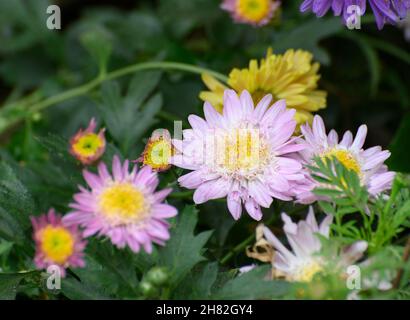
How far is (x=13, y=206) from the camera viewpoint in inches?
38.4

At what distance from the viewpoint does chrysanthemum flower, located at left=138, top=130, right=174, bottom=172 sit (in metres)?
0.91

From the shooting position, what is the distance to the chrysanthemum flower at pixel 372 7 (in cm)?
100

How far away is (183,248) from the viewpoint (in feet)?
2.85

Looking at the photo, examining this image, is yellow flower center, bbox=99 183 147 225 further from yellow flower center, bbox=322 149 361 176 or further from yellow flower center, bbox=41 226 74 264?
yellow flower center, bbox=322 149 361 176

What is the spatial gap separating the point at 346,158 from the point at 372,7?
235 millimetres

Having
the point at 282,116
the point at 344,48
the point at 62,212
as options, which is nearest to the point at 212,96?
the point at 282,116

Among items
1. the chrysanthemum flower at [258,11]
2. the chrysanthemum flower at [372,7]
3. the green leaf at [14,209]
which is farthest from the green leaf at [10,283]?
the chrysanthemum flower at [258,11]

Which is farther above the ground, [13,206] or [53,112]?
[53,112]

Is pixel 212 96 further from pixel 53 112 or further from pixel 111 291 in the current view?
pixel 53 112

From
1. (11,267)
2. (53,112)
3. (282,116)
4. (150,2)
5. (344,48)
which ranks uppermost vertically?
(150,2)

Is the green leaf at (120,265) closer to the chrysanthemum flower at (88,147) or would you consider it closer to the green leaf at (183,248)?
the green leaf at (183,248)

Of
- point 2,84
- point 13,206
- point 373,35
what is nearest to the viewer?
point 13,206

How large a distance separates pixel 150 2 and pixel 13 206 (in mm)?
1261
